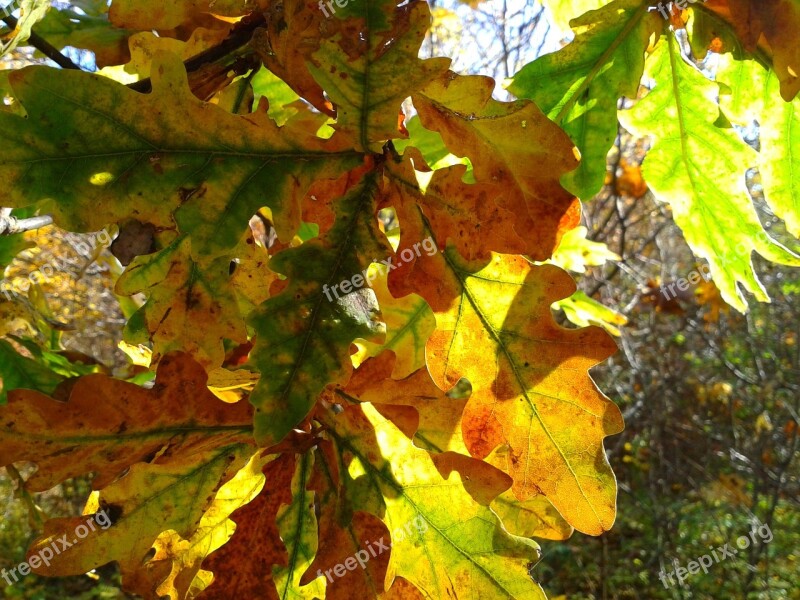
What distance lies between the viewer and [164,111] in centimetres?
72

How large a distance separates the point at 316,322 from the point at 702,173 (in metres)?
0.90

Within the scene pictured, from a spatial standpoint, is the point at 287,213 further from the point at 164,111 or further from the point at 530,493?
the point at 530,493

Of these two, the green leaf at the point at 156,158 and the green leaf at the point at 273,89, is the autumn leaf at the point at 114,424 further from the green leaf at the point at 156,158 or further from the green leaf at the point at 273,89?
the green leaf at the point at 273,89

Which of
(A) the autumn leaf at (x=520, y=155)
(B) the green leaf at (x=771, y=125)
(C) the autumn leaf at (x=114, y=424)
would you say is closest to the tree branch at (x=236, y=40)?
(A) the autumn leaf at (x=520, y=155)

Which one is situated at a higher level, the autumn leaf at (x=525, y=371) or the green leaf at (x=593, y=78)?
the green leaf at (x=593, y=78)

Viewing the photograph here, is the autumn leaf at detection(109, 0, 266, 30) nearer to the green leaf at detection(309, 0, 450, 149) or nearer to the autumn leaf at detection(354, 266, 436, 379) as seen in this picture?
the green leaf at detection(309, 0, 450, 149)

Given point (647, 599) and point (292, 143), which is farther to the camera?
point (647, 599)

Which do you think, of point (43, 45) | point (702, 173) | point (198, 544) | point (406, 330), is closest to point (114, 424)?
point (198, 544)

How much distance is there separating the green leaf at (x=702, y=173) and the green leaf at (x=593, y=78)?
0.12m

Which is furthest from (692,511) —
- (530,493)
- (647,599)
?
(530,493)

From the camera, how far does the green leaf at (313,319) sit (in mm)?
644

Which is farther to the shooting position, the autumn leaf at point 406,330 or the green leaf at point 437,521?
the autumn leaf at point 406,330

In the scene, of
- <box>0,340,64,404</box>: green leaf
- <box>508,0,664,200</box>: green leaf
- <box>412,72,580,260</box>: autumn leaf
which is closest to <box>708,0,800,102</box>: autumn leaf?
<box>508,0,664,200</box>: green leaf

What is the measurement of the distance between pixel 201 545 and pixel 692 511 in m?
6.79
